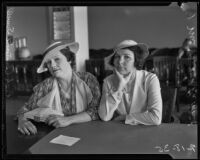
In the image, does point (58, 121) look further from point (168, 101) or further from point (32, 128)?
point (168, 101)

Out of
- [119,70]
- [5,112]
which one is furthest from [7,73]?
[119,70]

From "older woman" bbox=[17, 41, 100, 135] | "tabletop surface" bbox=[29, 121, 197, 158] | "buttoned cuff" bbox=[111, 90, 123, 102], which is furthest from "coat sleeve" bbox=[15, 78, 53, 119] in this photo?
"buttoned cuff" bbox=[111, 90, 123, 102]

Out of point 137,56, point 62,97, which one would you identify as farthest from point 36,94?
point 137,56

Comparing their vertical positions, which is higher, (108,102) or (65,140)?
(108,102)

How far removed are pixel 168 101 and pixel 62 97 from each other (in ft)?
1.42

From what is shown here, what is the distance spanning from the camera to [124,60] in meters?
1.26

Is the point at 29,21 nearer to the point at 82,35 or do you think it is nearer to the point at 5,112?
the point at 82,35

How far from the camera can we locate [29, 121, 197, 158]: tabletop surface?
117 cm

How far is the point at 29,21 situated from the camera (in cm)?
125

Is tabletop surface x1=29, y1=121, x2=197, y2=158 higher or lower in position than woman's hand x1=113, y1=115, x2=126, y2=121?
lower

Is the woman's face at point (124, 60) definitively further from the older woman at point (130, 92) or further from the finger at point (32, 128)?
the finger at point (32, 128)

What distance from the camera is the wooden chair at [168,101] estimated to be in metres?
1.26

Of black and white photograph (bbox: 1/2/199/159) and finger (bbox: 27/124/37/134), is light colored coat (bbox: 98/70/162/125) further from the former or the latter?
finger (bbox: 27/124/37/134)

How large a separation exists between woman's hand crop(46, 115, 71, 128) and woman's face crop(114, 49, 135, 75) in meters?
0.30
